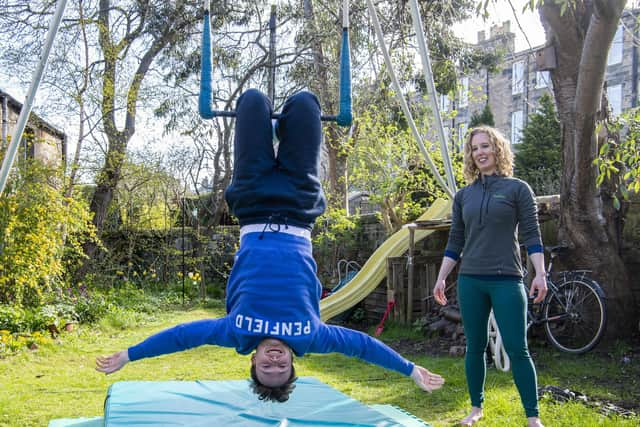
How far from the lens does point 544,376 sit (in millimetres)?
3990

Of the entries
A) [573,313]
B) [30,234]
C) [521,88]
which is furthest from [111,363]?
[521,88]

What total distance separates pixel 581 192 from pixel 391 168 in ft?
12.2

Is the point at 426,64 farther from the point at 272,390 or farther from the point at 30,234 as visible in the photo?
the point at 30,234

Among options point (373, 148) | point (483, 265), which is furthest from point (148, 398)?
point (373, 148)

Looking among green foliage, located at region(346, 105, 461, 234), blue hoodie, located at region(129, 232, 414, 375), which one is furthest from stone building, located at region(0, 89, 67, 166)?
blue hoodie, located at region(129, 232, 414, 375)

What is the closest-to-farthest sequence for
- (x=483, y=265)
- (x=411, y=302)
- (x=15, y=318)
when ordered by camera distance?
(x=483, y=265)
(x=15, y=318)
(x=411, y=302)

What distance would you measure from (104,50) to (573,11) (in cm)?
631

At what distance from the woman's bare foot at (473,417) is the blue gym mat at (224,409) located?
289 millimetres

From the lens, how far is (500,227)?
2.79 m

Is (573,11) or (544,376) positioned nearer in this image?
(544,376)

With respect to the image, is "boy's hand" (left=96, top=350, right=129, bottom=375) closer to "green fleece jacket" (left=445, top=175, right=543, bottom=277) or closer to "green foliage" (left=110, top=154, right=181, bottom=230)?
"green fleece jacket" (left=445, top=175, right=543, bottom=277)

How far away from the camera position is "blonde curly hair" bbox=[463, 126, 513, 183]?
2.88 m

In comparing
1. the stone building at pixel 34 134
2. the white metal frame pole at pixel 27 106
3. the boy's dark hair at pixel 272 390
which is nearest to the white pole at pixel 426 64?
the boy's dark hair at pixel 272 390

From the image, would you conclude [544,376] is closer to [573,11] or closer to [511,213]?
[511,213]
